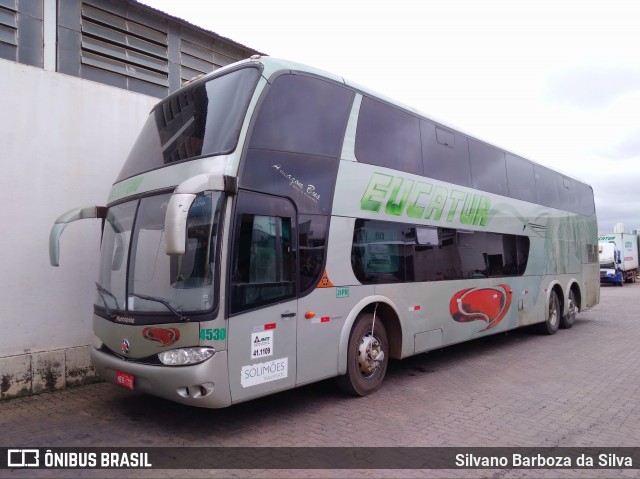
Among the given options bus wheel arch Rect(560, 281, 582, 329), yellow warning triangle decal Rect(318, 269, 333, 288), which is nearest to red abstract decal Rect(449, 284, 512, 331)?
yellow warning triangle decal Rect(318, 269, 333, 288)

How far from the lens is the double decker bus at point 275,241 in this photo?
4.59m

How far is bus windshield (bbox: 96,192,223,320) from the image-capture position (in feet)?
15.0

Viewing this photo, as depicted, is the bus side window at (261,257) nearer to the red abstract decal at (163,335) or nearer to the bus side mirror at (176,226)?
the red abstract decal at (163,335)

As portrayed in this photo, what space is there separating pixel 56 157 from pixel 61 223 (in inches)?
64.7

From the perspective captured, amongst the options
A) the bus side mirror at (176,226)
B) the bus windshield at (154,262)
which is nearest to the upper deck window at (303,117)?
the bus windshield at (154,262)

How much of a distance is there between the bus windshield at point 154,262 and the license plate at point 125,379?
2.19ft

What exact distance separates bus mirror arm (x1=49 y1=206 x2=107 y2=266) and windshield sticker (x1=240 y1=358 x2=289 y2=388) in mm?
2820

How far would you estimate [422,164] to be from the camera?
24.5 ft

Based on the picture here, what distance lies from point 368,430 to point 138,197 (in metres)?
3.65

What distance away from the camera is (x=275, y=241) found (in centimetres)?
514

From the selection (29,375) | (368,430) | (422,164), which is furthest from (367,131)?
(29,375)

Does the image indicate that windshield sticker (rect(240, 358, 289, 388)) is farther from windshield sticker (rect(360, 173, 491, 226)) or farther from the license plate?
windshield sticker (rect(360, 173, 491, 226))

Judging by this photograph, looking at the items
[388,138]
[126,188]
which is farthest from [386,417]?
[126,188]

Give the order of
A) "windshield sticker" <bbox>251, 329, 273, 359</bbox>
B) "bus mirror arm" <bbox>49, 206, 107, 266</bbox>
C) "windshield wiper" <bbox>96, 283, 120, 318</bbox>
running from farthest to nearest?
"bus mirror arm" <bbox>49, 206, 107, 266</bbox> < "windshield wiper" <bbox>96, 283, 120, 318</bbox> < "windshield sticker" <bbox>251, 329, 273, 359</bbox>
